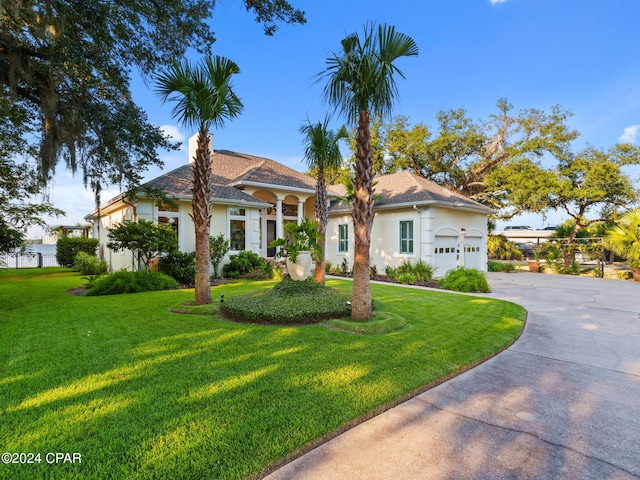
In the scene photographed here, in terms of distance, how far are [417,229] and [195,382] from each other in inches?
485

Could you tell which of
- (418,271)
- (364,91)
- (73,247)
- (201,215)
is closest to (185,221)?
(201,215)

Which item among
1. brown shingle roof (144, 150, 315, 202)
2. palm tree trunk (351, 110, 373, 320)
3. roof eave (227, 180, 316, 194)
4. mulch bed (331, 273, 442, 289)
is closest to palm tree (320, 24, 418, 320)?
palm tree trunk (351, 110, 373, 320)

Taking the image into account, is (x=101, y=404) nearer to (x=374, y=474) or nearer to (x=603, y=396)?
(x=374, y=474)

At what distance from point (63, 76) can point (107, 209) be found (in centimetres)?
1008

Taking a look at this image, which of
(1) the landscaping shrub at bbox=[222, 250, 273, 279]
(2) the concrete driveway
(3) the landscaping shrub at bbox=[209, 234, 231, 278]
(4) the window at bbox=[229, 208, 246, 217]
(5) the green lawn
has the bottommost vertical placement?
(2) the concrete driveway

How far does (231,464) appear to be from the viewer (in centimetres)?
218

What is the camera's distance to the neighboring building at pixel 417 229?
13.9m

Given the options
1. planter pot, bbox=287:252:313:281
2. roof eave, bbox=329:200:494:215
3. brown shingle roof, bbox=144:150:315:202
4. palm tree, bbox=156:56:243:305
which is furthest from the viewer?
roof eave, bbox=329:200:494:215

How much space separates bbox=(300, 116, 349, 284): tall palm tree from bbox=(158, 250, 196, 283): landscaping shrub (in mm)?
5059

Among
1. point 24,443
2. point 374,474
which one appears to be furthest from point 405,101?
point 24,443

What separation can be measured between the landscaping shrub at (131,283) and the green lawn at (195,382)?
9.36 ft

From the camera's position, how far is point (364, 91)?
5.73 metres

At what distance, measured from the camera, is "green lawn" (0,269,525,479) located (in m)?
2.28

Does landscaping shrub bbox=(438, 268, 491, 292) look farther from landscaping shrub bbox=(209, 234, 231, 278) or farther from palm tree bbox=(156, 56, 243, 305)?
landscaping shrub bbox=(209, 234, 231, 278)
